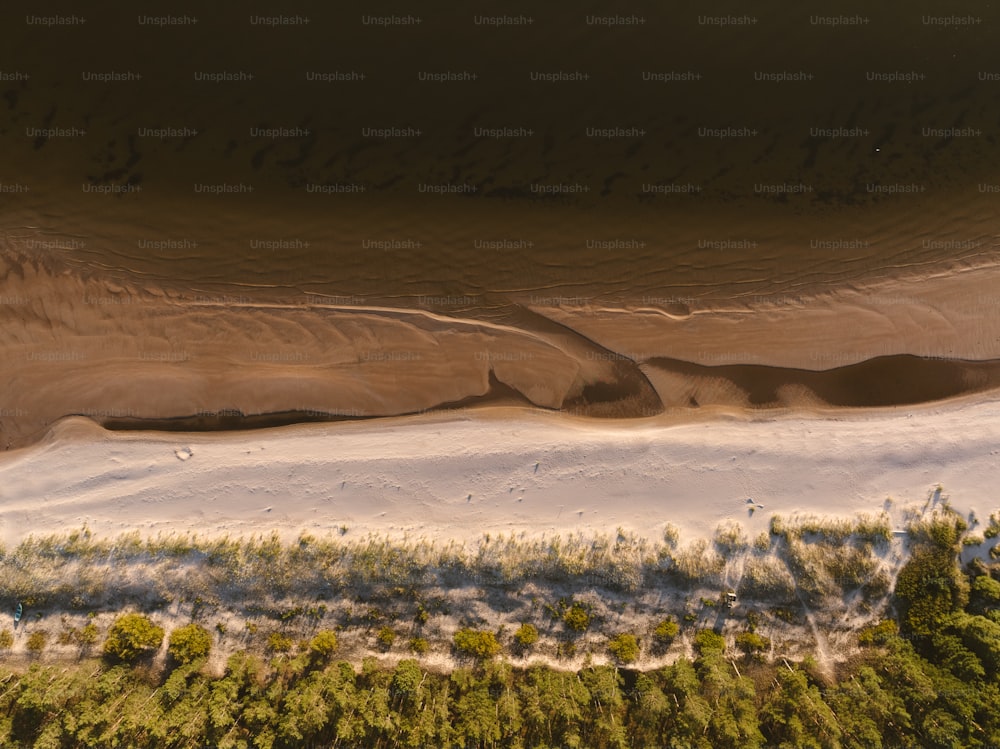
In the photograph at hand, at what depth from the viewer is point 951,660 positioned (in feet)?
43.3

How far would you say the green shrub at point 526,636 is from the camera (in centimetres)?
1347

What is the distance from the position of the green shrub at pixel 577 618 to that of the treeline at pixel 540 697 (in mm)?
1056

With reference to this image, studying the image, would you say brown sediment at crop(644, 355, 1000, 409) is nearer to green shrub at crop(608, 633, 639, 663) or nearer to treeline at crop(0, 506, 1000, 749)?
treeline at crop(0, 506, 1000, 749)

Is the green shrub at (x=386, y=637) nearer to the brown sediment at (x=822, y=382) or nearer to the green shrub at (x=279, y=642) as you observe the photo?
the green shrub at (x=279, y=642)

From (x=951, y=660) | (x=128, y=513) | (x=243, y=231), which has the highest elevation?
(x=243, y=231)

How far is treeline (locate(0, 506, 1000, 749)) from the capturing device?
12609 mm

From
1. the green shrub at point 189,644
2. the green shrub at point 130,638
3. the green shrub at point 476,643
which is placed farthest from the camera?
the green shrub at point 476,643

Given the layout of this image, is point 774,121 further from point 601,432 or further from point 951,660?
point 951,660

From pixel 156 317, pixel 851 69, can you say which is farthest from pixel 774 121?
pixel 156 317

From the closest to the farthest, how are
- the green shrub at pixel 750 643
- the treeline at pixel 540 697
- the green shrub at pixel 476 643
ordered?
the treeline at pixel 540 697 → the green shrub at pixel 476 643 → the green shrub at pixel 750 643

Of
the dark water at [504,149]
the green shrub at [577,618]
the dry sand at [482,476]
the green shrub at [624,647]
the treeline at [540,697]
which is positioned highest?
the dark water at [504,149]

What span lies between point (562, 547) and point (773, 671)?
6218 mm

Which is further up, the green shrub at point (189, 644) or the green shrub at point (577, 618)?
the green shrub at point (577, 618)

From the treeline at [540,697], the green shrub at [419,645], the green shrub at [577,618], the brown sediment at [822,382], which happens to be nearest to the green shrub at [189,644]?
the treeline at [540,697]
